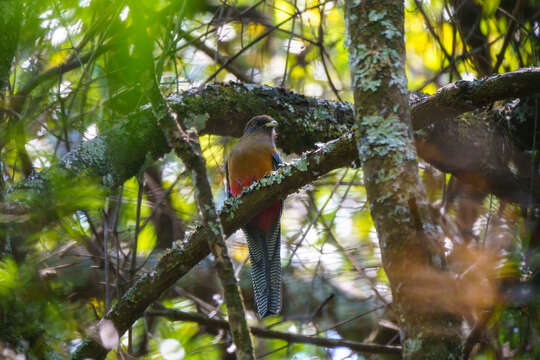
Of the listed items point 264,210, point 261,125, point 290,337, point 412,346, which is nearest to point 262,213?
point 264,210

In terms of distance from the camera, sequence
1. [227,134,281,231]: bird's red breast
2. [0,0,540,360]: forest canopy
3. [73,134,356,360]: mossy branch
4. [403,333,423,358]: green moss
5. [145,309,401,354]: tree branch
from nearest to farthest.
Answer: [403,333,423,358]: green moss
[0,0,540,360]: forest canopy
[73,134,356,360]: mossy branch
[145,309,401,354]: tree branch
[227,134,281,231]: bird's red breast

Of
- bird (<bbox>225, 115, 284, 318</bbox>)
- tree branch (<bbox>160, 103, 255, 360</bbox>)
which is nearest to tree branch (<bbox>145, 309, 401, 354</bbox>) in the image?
bird (<bbox>225, 115, 284, 318</bbox>)

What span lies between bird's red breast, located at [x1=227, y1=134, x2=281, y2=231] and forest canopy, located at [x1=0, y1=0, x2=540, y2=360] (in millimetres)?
175

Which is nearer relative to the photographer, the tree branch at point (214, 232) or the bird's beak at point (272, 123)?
the tree branch at point (214, 232)

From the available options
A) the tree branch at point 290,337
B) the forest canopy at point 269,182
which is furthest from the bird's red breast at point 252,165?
the tree branch at point 290,337

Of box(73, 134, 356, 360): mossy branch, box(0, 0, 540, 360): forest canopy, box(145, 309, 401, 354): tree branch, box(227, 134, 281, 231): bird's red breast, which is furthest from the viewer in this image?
box(227, 134, 281, 231): bird's red breast

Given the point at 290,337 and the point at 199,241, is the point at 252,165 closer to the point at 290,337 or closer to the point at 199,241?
the point at 290,337

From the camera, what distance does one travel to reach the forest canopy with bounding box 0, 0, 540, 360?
5.65 feet

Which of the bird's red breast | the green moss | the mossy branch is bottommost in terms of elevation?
the green moss

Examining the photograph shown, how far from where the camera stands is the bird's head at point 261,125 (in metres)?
3.87

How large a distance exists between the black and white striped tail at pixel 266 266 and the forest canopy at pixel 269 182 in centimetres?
18

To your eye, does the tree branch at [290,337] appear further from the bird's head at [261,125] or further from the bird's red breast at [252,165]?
the bird's head at [261,125]

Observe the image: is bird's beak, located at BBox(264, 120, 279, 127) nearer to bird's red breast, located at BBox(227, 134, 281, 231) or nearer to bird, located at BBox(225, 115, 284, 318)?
bird, located at BBox(225, 115, 284, 318)

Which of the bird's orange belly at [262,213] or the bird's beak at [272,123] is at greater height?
the bird's beak at [272,123]
